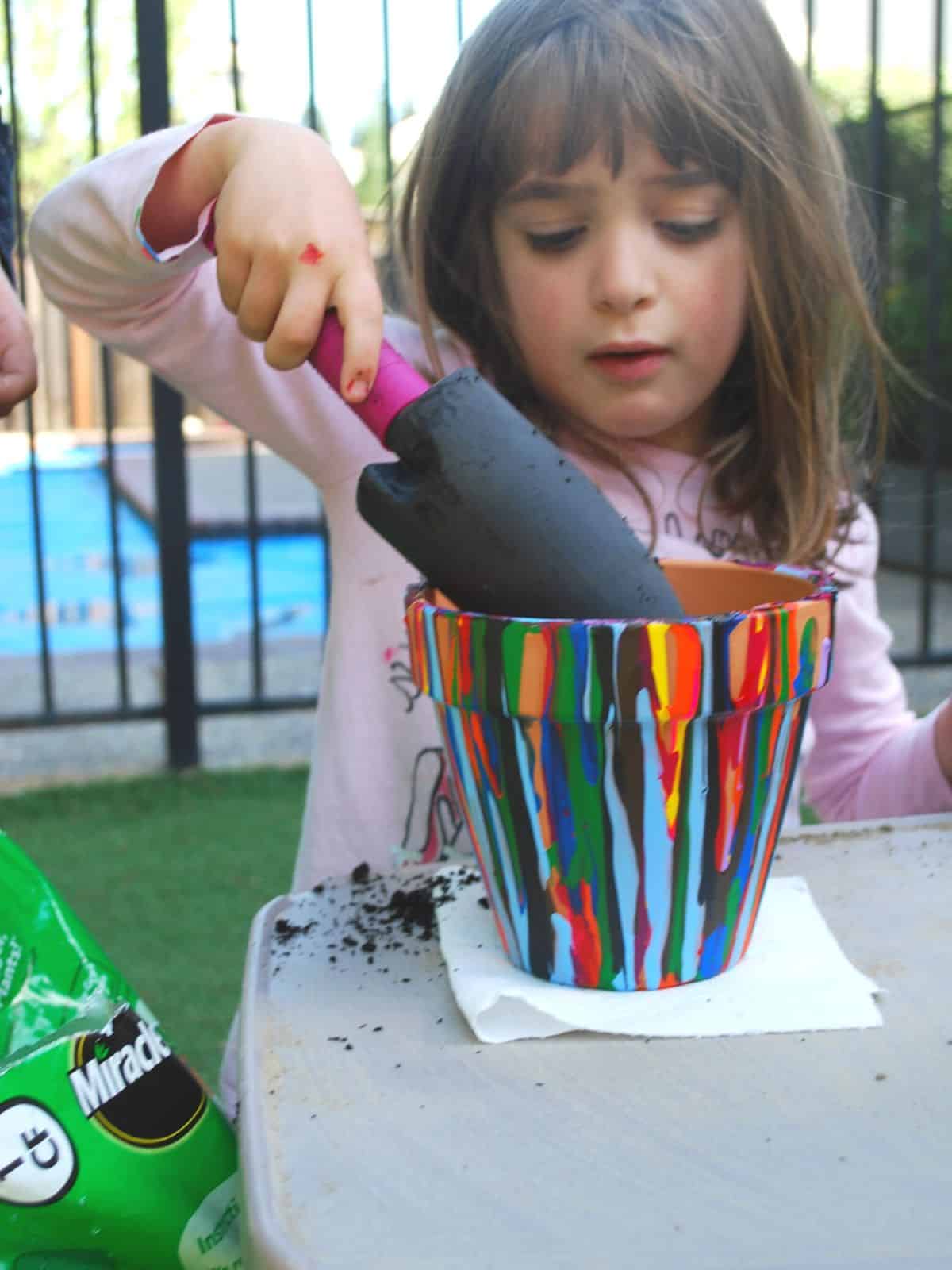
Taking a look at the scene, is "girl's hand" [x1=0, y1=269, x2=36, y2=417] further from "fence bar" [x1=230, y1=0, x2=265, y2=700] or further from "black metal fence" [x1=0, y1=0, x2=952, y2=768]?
"fence bar" [x1=230, y1=0, x2=265, y2=700]

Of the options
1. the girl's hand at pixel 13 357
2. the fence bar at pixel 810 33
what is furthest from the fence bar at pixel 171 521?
the girl's hand at pixel 13 357

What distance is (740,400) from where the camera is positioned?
1.03 meters

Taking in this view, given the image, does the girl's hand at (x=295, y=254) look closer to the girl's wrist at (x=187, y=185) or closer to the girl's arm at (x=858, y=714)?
the girl's wrist at (x=187, y=185)

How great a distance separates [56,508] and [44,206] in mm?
6589

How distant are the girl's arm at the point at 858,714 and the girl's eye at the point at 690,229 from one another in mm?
294

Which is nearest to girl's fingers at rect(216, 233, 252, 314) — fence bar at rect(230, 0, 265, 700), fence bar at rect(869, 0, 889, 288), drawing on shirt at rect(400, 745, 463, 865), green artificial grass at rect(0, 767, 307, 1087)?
drawing on shirt at rect(400, 745, 463, 865)

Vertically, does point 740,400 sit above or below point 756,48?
below

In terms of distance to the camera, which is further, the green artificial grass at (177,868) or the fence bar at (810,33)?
the fence bar at (810,33)

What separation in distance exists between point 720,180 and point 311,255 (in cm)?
41

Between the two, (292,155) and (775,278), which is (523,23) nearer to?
(775,278)

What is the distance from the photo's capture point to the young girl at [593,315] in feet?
2.72

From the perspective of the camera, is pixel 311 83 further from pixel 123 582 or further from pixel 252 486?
pixel 123 582

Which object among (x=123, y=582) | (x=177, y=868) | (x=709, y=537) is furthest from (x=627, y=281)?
(x=123, y=582)

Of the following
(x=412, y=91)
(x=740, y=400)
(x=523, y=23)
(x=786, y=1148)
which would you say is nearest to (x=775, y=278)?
(x=740, y=400)
